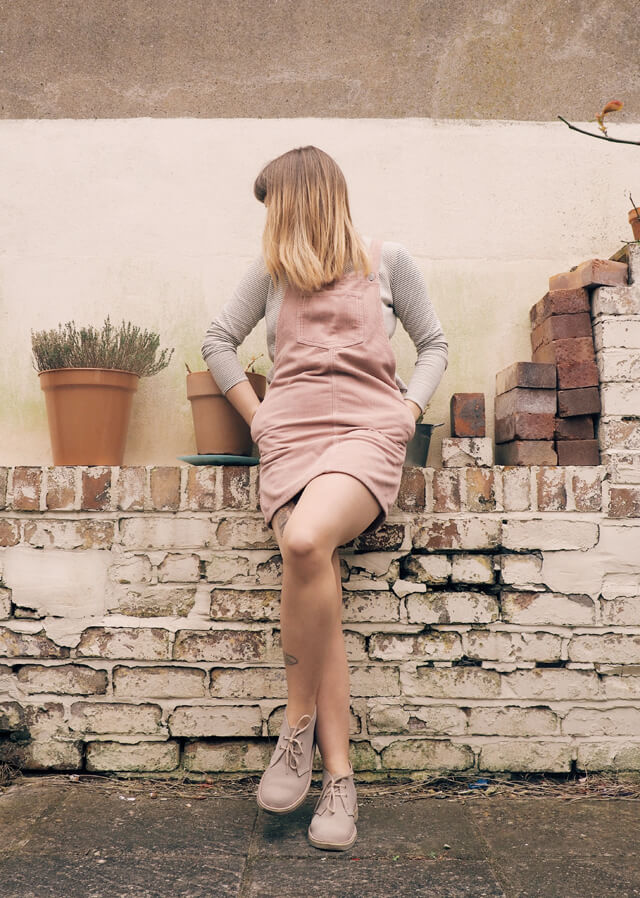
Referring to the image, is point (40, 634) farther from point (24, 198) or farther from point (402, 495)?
point (24, 198)

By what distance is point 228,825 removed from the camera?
1933 millimetres

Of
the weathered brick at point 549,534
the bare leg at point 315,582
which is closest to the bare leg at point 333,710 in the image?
the bare leg at point 315,582

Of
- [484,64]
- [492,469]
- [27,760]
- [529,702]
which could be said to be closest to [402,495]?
[492,469]

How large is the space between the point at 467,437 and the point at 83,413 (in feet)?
4.05

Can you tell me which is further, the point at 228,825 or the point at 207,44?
the point at 207,44

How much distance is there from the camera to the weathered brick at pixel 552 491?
232 centimetres

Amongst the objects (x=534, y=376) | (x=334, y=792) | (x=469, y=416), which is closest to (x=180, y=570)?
(x=334, y=792)

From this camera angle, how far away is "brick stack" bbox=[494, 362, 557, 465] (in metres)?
2.38

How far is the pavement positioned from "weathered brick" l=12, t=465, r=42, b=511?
0.82 meters

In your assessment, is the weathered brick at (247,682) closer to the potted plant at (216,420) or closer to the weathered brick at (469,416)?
the potted plant at (216,420)

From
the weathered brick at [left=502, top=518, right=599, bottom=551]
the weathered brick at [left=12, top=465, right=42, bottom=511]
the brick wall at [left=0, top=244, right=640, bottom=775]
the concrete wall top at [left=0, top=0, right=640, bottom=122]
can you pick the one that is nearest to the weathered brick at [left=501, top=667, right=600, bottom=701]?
the brick wall at [left=0, top=244, right=640, bottom=775]

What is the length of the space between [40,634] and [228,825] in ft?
2.72

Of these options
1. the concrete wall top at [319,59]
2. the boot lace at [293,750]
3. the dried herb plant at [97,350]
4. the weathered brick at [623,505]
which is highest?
the concrete wall top at [319,59]

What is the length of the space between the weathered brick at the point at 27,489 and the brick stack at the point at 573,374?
1.64 m
